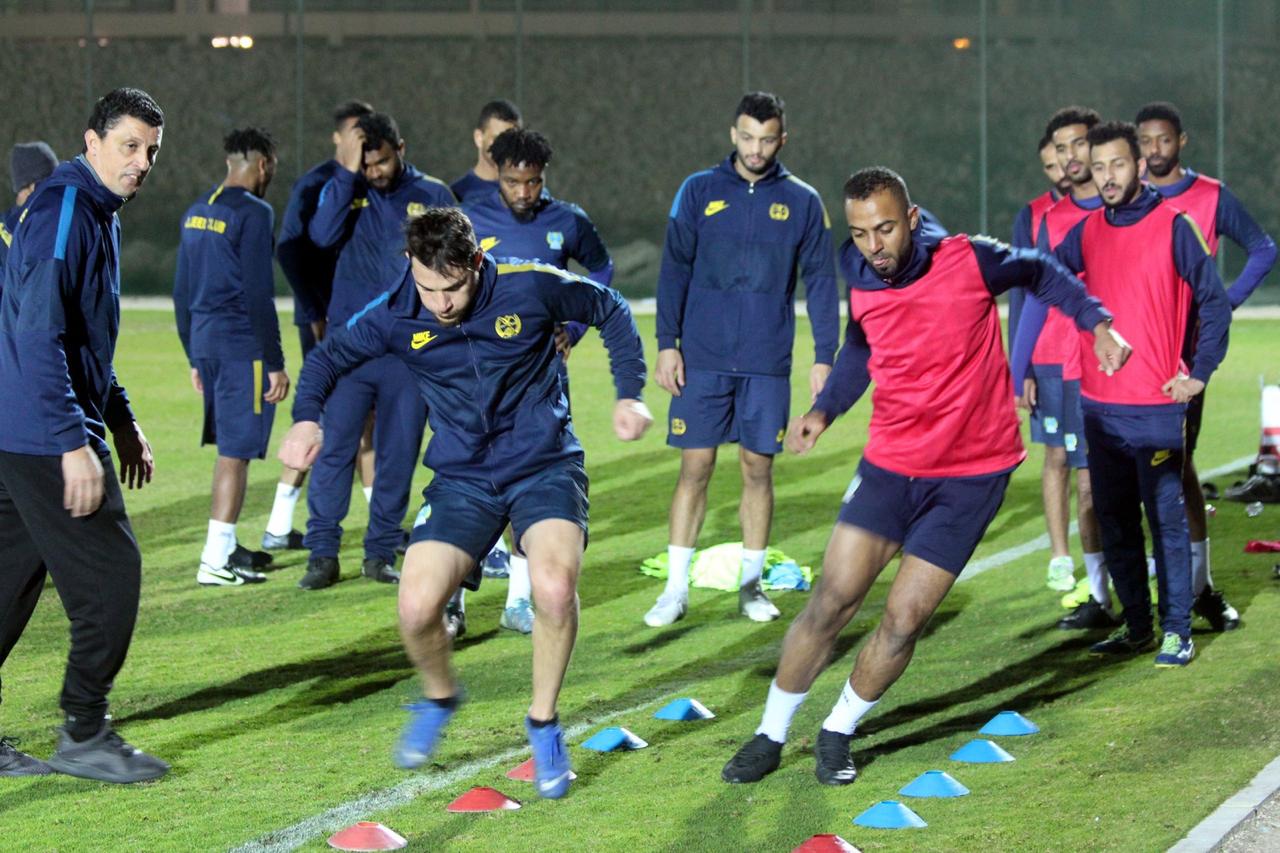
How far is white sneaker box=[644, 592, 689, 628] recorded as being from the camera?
332 inches

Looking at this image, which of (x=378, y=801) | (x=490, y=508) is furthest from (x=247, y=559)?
(x=378, y=801)

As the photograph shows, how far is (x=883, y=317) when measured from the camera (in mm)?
5969

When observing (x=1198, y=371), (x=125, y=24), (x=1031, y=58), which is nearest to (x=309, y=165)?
(x=125, y=24)

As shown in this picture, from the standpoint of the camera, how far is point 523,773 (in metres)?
6.04

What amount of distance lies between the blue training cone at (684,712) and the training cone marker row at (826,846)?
155cm

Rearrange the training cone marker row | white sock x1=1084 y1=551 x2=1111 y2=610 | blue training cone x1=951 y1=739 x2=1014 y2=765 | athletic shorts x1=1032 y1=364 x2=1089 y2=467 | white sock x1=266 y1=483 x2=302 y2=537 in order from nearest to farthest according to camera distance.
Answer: the training cone marker row
blue training cone x1=951 y1=739 x2=1014 y2=765
white sock x1=1084 y1=551 x2=1111 y2=610
athletic shorts x1=1032 y1=364 x2=1089 y2=467
white sock x1=266 y1=483 x2=302 y2=537

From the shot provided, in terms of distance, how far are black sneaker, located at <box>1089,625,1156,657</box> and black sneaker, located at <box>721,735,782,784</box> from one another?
224 centimetres

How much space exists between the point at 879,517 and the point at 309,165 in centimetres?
2504

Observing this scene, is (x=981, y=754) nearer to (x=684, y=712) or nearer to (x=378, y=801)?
(x=684, y=712)

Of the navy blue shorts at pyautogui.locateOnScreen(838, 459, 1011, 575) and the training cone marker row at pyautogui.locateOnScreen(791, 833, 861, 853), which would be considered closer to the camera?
the training cone marker row at pyautogui.locateOnScreen(791, 833, 861, 853)

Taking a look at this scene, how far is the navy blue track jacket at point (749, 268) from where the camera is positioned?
852cm

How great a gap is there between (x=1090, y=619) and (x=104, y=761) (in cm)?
428

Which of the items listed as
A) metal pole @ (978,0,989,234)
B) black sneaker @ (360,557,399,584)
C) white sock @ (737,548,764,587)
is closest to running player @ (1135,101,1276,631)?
white sock @ (737,548,764,587)

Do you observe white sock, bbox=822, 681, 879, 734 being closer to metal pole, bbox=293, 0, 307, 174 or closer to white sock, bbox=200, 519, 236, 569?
white sock, bbox=200, 519, 236, 569
